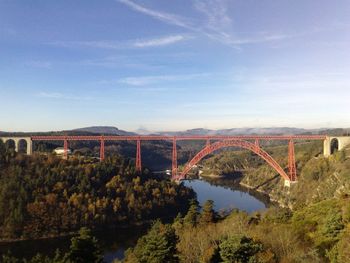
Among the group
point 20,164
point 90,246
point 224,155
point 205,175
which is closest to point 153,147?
point 224,155

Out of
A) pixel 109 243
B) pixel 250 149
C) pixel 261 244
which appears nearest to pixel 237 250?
pixel 261 244

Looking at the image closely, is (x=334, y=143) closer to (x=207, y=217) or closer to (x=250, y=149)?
(x=250, y=149)

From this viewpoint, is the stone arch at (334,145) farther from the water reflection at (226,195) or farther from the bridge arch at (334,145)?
the water reflection at (226,195)

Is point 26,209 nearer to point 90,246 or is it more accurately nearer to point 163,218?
point 163,218

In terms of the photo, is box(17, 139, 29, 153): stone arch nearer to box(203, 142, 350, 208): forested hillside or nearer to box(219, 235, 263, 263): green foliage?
box(203, 142, 350, 208): forested hillside

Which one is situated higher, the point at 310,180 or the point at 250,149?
the point at 250,149

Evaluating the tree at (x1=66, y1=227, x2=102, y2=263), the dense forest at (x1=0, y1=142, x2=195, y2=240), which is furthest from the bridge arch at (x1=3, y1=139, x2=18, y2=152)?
the tree at (x1=66, y1=227, x2=102, y2=263)

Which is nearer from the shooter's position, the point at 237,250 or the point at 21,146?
the point at 237,250
